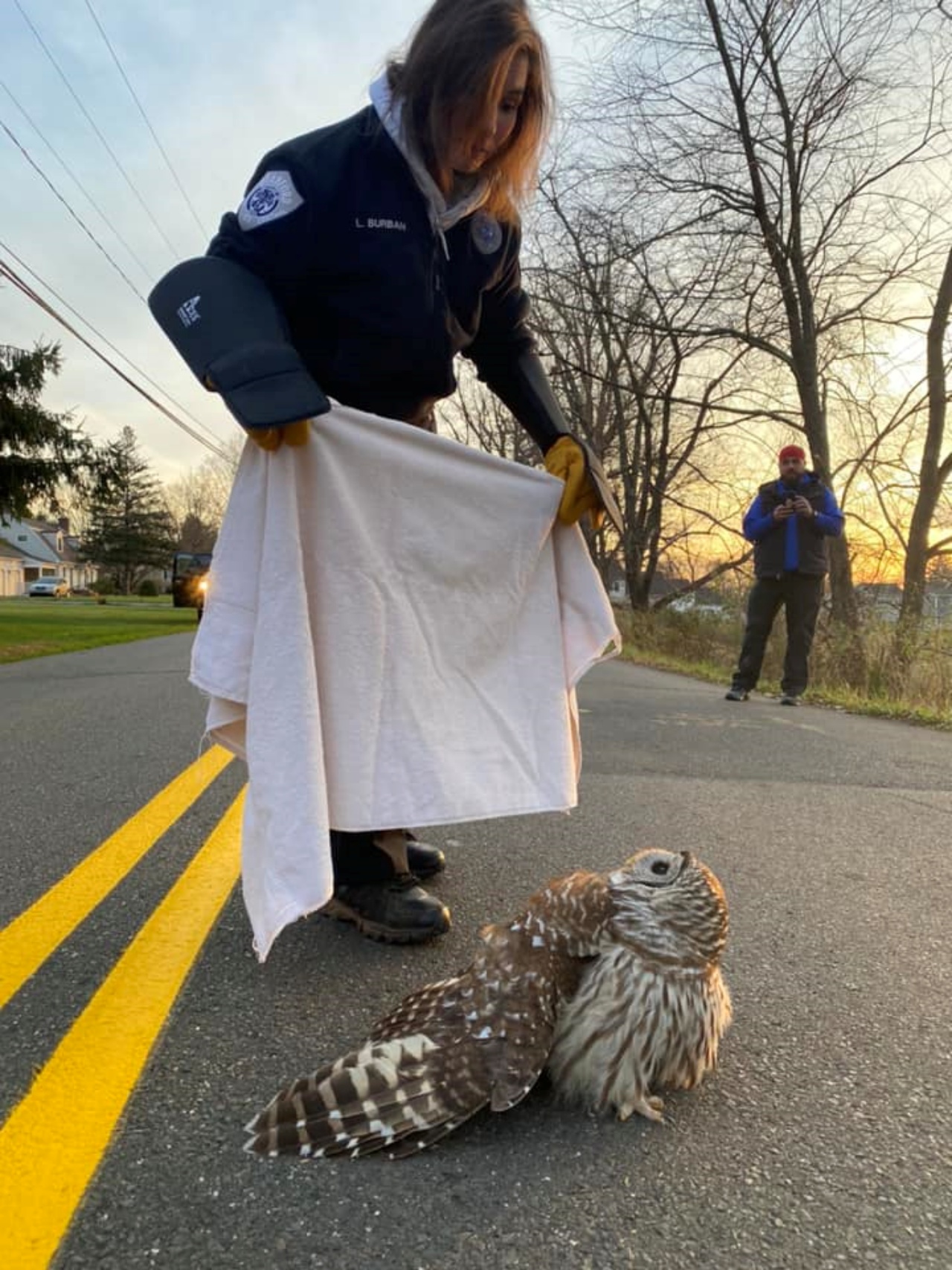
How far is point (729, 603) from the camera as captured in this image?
659 inches

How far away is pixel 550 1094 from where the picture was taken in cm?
159

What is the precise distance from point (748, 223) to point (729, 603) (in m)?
6.69

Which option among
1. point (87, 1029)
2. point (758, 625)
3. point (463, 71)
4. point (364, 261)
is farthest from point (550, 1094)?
point (758, 625)

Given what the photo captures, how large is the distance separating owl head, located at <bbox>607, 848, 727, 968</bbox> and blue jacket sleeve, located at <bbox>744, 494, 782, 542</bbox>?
7689 mm

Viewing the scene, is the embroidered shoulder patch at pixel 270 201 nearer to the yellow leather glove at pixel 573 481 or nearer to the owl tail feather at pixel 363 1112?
the yellow leather glove at pixel 573 481

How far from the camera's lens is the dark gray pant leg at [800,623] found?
8727mm

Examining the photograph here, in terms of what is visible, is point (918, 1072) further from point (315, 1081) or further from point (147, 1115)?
point (147, 1115)

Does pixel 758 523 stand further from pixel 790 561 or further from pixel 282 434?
pixel 282 434

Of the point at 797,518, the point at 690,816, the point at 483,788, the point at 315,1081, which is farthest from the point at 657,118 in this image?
the point at 315,1081

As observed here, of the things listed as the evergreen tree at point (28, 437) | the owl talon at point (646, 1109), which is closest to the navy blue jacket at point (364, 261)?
the owl talon at point (646, 1109)

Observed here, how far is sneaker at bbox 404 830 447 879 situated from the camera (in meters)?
2.80

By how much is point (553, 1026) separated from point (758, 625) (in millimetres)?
7894

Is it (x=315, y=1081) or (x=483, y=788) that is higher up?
(x=483, y=788)

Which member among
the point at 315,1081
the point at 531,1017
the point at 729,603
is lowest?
the point at 315,1081
